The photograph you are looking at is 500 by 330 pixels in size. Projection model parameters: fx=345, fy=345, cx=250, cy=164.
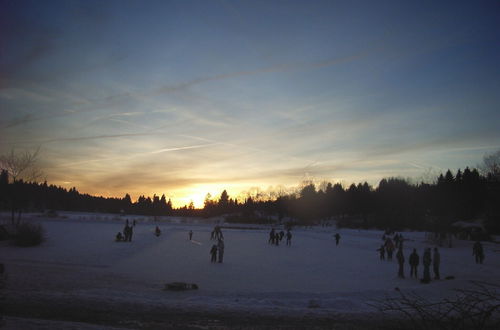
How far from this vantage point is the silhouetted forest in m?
55.2

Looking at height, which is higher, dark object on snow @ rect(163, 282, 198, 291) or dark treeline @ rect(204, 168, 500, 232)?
dark treeline @ rect(204, 168, 500, 232)

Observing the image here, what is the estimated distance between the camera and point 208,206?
7106 inches

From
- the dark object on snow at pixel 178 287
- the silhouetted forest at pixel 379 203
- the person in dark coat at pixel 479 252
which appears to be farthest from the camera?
the silhouetted forest at pixel 379 203

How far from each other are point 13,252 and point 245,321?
24.4 m

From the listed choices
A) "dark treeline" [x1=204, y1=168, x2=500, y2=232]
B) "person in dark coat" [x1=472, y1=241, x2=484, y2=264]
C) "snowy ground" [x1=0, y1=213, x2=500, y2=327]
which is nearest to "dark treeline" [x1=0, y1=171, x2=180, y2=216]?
"dark treeline" [x1=204, y1=168, x2=500, y2=232]

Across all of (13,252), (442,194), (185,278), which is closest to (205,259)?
(185,278)

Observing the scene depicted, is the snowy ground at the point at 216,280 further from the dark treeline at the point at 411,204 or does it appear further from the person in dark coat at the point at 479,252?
the dark treeline at the point at 411,204

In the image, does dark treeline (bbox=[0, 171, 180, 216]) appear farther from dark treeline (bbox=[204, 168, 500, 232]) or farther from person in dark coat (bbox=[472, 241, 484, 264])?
person in dark coat (bbox=[472, 241, 484, 264])

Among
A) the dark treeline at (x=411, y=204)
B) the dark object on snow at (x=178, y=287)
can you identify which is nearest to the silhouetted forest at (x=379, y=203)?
the dark treeline at (x=411, y=204)

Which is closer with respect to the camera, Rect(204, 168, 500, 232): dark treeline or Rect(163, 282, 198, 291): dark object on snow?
Rect(163, 282, 198, 291): dark object on snow

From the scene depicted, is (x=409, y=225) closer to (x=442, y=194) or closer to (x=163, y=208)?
(x=442, y=194)

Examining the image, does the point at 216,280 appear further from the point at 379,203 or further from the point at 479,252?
the point at 379,203

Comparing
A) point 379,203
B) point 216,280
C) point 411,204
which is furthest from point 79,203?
point 216,280

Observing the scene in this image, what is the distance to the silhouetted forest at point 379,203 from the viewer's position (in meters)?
55.2
